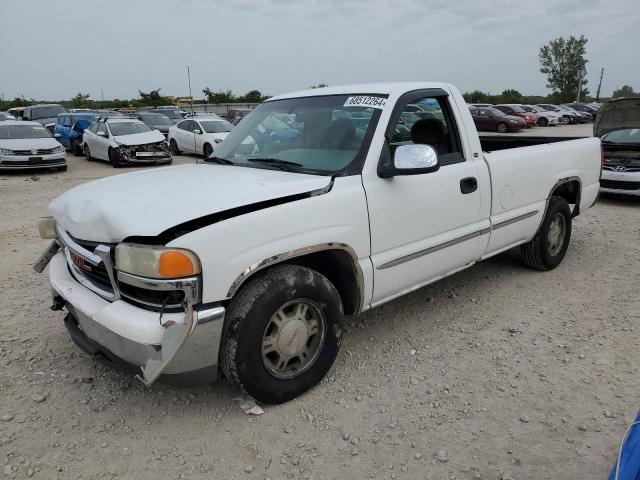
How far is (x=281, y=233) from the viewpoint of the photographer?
8.79 feet

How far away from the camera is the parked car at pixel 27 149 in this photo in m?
12.9

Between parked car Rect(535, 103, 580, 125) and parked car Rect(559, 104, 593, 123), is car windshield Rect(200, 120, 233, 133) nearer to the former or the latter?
parked car Rect(535, 103, 580, 125)

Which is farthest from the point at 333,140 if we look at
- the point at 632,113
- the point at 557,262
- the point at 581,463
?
the point at 632,113

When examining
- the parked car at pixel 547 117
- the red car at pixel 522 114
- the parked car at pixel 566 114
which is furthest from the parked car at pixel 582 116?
the red car at pixel 522 114

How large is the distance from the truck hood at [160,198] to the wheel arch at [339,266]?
1.17 feet

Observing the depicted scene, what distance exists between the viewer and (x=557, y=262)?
5.27 metres

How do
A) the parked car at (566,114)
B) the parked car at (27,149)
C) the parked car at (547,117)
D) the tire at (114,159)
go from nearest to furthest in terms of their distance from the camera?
the parked car at (27,149), the tire at (114,159), the parked car at (547,117), the parked car at (566,114)

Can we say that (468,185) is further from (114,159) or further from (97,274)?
(114,159)

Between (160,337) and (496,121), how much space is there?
92.0 ft

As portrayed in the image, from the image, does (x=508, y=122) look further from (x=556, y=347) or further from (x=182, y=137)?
(x=556, y=347)

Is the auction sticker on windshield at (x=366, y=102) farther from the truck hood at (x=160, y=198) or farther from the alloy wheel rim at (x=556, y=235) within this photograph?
the alloy wheel rim at (x=556, y=235)

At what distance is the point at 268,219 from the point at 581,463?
6.63 ft

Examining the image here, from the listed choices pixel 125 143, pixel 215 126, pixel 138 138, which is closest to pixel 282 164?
pixel 125 143

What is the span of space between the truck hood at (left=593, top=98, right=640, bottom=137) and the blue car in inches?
645
